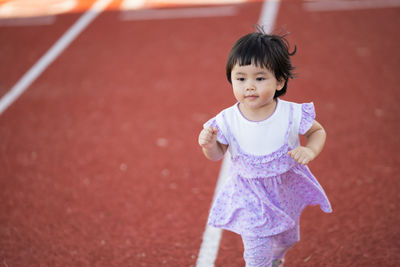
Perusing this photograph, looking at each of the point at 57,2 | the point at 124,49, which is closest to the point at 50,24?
the point at 57,2

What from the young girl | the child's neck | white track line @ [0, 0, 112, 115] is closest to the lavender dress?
the young girl

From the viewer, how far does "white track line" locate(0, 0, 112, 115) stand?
21.5 ft

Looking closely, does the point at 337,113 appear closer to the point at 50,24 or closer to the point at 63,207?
the point at 63,207

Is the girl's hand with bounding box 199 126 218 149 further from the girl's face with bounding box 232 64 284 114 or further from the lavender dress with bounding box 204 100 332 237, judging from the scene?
the girl's face with bounding box 232 64 284 114

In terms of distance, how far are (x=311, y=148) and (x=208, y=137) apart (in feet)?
1.80

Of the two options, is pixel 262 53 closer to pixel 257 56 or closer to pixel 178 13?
pixel 257 56

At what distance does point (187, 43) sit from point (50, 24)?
3.09m

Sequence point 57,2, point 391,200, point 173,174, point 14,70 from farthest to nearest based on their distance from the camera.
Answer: point 57,2
point 14,70
point 173,174
point 391,200

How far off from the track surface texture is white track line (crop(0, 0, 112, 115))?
14 cm

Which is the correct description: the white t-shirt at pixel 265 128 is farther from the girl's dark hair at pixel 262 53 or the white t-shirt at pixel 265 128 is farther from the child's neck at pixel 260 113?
the girl's dark hair at pixel 262 53

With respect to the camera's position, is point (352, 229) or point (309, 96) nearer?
point (352, 229)

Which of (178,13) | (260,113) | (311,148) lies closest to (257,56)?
(260,113)

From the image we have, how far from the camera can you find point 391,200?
3881 millimetres

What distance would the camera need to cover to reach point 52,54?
25.6ft
